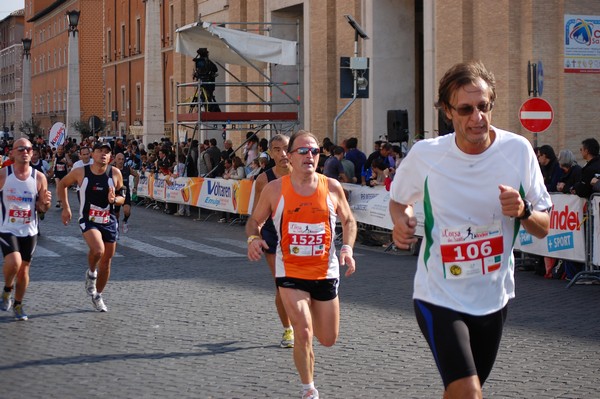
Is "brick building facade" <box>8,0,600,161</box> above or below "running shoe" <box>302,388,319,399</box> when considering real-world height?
above

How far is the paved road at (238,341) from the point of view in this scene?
8219mm

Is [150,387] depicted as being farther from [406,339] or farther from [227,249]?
[227,249]

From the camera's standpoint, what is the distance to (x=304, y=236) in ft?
26.5

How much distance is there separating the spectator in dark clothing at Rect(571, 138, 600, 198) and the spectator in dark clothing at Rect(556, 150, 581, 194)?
0.24 m

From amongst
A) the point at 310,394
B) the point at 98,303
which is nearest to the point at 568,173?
the point at 98,303

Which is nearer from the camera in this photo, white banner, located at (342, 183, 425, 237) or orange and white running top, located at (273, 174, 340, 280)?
orange and white running top, located at (273, 174, 340, 280)

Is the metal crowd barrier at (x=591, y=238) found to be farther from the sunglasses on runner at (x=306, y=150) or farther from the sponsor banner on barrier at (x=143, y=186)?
the sponsor banner on barrier at (x=143, y=186)

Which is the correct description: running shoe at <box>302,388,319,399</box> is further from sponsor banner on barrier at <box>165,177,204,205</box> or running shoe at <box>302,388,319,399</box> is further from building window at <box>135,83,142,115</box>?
building window at <box>135,83,142,115</box>

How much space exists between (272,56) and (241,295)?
51.8 feet

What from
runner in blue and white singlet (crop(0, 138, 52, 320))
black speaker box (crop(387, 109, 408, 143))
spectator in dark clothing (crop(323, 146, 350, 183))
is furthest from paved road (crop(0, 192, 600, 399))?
black speaker box (crop(387, 109, 408, 143))

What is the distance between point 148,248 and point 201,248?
1001mm

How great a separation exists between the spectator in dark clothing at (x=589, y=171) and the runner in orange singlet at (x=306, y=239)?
278 inches

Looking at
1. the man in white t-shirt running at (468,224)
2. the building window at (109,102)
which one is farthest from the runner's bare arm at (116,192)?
the building window at (109,102)

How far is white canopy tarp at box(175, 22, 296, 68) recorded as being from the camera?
28328 mm
